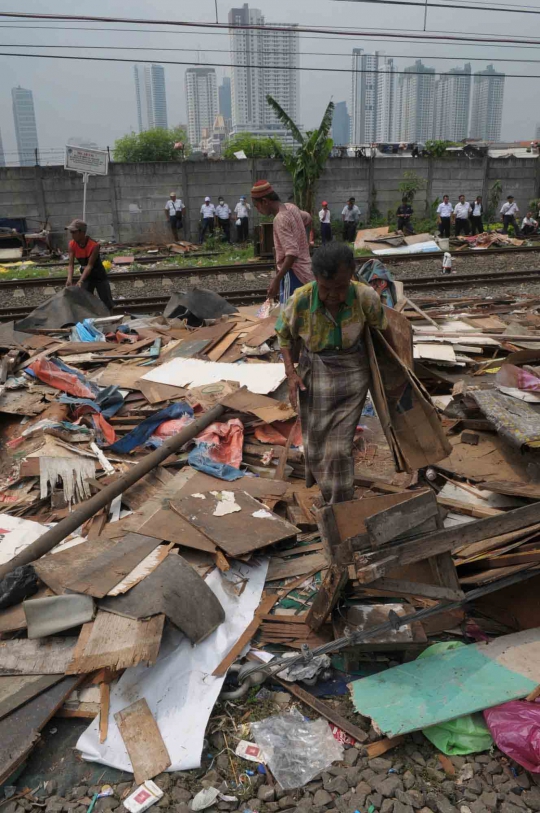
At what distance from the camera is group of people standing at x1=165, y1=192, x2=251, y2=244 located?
70.2ft

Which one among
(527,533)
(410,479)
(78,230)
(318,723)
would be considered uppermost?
(78,230)

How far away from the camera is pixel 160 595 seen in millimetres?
3279

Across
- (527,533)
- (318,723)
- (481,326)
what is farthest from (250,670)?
(481,326)

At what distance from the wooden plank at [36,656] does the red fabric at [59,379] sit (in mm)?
3435

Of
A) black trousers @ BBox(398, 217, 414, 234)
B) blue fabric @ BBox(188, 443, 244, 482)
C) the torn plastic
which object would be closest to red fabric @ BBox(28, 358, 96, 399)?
blue fabric @ BBox(188, 443, 244, 482)

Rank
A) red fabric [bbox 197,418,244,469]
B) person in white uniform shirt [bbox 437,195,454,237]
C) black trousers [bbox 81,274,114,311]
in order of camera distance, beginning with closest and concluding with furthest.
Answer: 1. red fabric [bbox 197,418,244,469]
2. black trousers [bbox 81,274,114,311]
3. person in white uniform shirt [bbox 437,195,454,237]

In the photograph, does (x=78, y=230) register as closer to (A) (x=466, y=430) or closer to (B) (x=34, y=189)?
(A) (x=466, y=430)

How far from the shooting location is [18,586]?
3.49 meters

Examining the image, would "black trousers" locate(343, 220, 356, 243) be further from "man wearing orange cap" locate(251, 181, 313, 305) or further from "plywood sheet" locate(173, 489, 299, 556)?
"plywood sheet" locate(173, 489, 299, 556)

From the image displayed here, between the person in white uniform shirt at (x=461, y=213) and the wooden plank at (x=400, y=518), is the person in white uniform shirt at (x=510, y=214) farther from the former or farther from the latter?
the wooden plank at (x=400, y=518)

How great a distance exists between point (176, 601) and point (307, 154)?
63.2 feet

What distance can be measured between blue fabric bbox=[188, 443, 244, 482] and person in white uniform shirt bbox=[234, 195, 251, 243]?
17768mm

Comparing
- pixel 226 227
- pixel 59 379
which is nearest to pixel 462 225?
pixel 226 227

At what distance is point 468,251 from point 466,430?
559 inches
